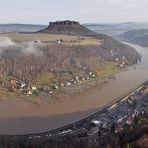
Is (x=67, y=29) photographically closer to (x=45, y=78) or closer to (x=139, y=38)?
(x=45, y=78)

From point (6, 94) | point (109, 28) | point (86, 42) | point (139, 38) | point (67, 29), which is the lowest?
point (109, 28)

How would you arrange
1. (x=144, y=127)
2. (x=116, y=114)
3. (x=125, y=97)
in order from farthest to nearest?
(x=125, y=97) < (x=116, y=114) < (x=144, y=127)

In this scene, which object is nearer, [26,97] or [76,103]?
[76,103]

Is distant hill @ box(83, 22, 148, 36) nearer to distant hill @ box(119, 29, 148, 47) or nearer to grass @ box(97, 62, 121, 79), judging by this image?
distant hill @ box(119, 29, 148, 47)

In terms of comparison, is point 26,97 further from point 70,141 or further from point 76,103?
point 70,141

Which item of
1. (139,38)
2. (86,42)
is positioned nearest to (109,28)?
(139,38)

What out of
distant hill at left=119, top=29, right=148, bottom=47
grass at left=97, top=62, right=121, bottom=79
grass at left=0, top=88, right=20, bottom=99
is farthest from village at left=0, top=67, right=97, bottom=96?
distant hill at left=119, top=29, right=148, bottom=47

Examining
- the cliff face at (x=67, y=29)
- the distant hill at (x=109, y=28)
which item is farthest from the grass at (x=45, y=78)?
the distant hill at (x=109, y=28)

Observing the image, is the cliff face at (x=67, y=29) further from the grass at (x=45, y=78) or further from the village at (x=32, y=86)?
the village at (x=32, y=86)

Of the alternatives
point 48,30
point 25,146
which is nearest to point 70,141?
point 25,146
